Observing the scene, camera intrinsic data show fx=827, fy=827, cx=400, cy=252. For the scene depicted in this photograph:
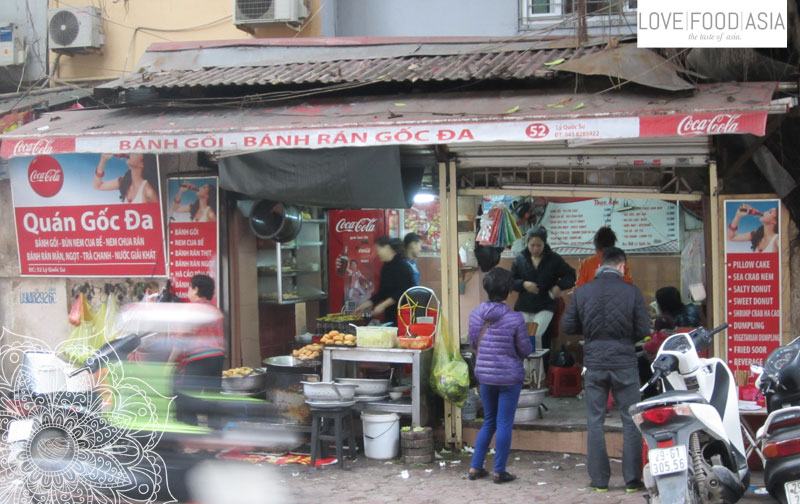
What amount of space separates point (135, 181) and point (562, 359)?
17.0 ft

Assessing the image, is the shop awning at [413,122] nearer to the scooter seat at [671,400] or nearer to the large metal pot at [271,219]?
the large metal pot at [271,219]

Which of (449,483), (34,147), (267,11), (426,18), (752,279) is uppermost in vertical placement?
(267,11)

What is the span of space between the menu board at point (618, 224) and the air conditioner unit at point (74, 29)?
6134 mm

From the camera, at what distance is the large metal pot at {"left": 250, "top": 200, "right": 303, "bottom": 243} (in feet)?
30.0

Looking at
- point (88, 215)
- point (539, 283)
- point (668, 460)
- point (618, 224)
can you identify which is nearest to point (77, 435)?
point (668, 460)

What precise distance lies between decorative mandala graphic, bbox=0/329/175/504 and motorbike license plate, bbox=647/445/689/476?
3288 mm

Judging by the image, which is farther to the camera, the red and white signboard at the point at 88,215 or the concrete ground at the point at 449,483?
the red and white signboard at the point at 88,215

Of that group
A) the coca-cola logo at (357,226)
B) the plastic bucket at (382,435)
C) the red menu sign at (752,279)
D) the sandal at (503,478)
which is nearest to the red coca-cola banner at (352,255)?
the coca-cola logo at (357,226)

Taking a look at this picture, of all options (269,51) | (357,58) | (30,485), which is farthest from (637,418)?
(269,51)

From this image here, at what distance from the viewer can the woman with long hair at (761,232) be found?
7070mm

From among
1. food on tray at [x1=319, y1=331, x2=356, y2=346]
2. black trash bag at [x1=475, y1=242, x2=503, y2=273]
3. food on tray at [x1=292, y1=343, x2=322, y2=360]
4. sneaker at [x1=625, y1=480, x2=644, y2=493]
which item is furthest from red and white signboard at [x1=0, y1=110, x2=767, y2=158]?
black trash bag at [x1=475, y1=242, x2=503, y2=273]

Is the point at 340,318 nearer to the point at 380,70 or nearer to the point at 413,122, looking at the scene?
the point at 380,70

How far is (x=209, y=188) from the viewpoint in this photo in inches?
353

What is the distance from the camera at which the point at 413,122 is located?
689 centimetres
